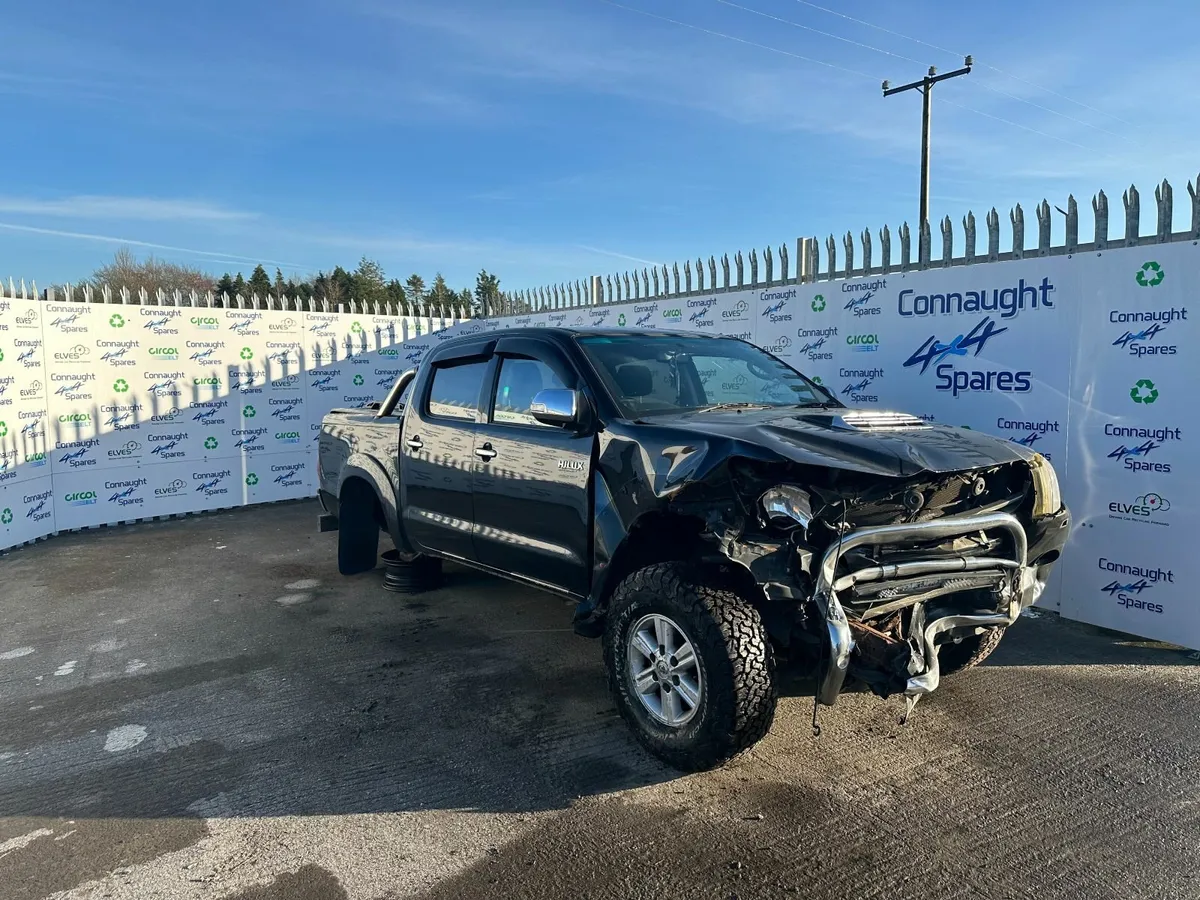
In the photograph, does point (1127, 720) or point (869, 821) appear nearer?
point (869, 821)

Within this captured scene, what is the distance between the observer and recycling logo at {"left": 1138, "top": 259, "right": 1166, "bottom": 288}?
544 centimetres

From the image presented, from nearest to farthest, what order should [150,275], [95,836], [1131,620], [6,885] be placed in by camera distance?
[6,885] < [95,836] < [1131,620] < [150,275]

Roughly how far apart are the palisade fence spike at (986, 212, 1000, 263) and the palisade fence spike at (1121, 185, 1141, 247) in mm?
929

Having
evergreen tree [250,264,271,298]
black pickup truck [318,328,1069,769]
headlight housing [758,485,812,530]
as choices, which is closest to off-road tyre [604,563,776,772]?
black pickup truck [318,328,1069,769]

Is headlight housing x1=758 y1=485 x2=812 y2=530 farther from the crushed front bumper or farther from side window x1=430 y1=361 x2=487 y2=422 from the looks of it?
side window x1=430 y1=361 x2=487 y2=422

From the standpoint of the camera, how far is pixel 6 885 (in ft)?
9.54

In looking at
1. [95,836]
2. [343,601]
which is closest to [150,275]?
[343,601]

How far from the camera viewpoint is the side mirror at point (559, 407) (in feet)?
13.8

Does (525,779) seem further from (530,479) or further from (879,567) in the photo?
(879,567)

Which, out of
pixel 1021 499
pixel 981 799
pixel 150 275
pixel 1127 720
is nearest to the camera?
pixel 981 799

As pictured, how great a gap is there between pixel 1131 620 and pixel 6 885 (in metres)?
6.32

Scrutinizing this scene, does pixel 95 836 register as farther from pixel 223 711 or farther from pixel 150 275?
pixel 150 275

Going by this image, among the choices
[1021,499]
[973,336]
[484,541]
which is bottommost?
[484,541]

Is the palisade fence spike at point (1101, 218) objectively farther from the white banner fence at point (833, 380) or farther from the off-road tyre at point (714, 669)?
the off-road tyre at point (714, 669)
